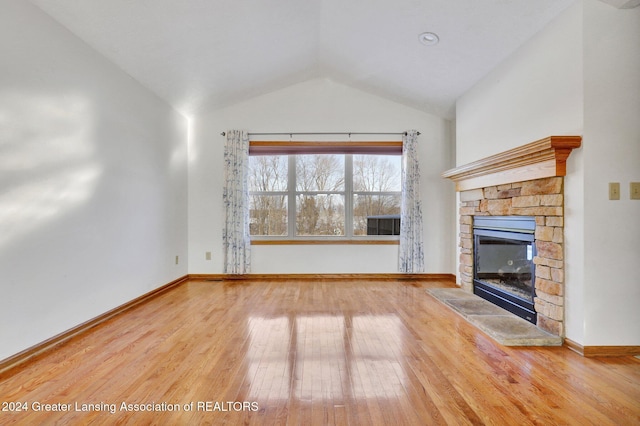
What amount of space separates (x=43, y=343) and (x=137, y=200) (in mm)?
1594

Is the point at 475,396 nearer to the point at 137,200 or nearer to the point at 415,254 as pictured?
the point at 415,254

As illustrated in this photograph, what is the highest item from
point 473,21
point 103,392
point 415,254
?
point 473,21

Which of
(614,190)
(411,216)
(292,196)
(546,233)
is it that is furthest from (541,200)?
(292,196)

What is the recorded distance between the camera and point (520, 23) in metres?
2.59

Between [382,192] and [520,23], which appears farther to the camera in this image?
[382,192]

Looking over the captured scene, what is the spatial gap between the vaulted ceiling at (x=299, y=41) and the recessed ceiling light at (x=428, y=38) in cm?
6

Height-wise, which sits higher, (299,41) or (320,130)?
(299,41)

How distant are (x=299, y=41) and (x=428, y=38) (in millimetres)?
1417

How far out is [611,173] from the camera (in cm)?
219

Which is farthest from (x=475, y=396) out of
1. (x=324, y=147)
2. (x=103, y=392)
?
(x=324, y=147)

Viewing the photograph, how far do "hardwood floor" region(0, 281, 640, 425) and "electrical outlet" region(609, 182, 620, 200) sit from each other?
109 centimetres

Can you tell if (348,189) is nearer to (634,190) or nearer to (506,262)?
(506,262)

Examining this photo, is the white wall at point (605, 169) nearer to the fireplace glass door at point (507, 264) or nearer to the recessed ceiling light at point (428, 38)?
the fireplace glass door at point (507, 264)

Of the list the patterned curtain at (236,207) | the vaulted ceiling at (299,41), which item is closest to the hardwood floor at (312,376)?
the patterned curtain at (236,207)
